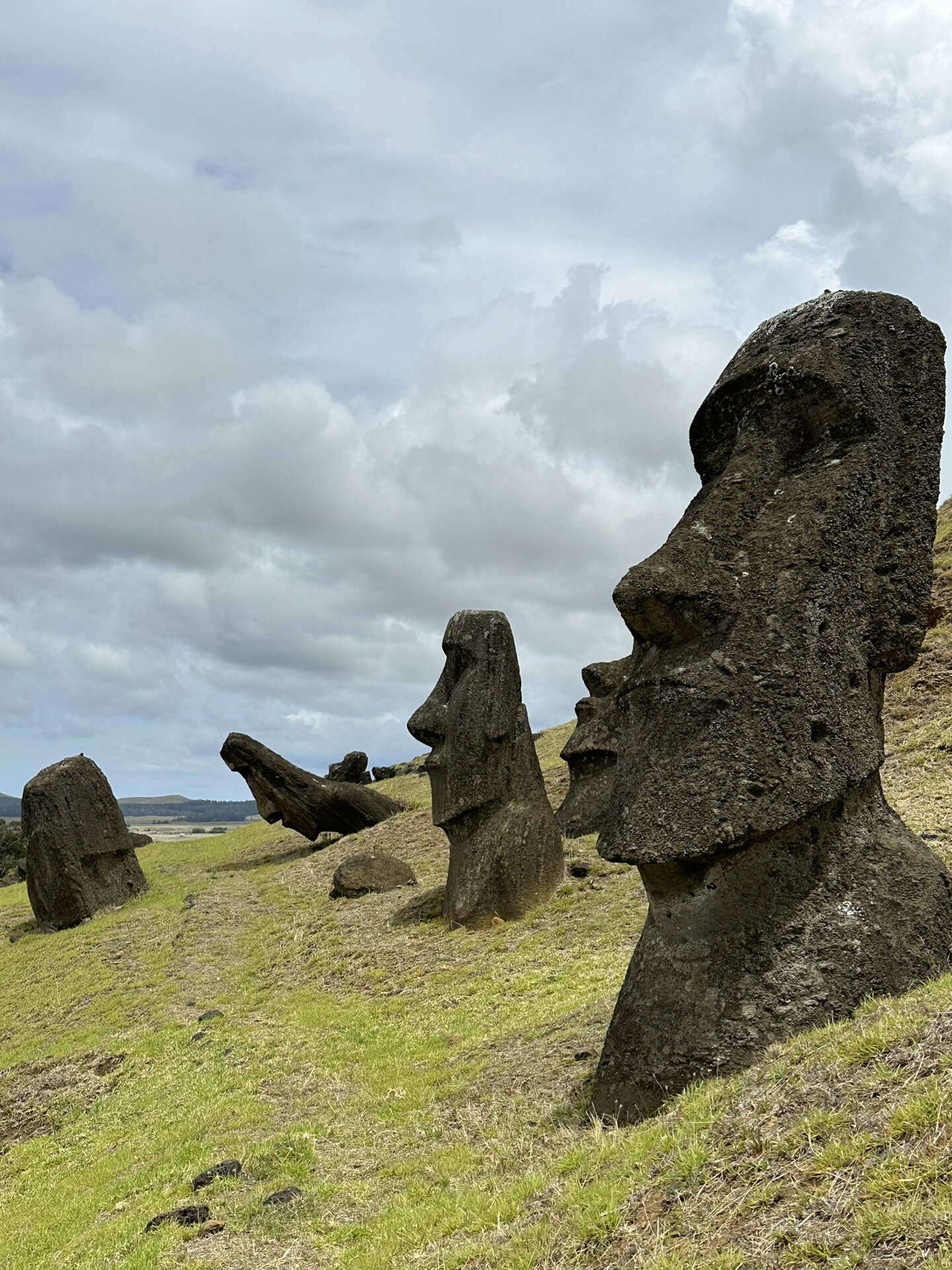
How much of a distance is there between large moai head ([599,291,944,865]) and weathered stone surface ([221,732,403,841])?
21694 mm

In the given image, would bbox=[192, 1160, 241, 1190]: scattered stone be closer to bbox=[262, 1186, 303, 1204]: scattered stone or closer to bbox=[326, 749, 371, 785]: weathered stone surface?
bbox=[262, 1186, 303, 1204]: scattered stone

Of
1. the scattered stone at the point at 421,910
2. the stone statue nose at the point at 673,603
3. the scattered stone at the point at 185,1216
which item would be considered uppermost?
the stone statue nose at the point at 673,603

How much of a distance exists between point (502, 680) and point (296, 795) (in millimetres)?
13831

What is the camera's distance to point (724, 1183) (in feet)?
13.5

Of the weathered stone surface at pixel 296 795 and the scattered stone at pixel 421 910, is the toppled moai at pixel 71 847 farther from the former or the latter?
the scattered stone at pixel 421 910

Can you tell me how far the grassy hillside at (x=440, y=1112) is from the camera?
153 inches

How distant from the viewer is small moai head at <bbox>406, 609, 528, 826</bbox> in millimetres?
14789

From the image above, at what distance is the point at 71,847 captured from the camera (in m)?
22.9

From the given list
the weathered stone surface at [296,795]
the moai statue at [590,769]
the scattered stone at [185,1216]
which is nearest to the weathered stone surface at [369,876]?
the moai statue at [590,769]

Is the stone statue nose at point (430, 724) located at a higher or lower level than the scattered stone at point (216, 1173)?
higher

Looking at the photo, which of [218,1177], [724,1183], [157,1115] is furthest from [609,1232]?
[157,1115]

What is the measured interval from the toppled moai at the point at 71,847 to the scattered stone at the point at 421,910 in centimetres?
1066

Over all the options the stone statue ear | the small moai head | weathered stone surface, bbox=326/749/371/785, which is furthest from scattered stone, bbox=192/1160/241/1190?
weathered stone surface, bbox=326/749/371/785

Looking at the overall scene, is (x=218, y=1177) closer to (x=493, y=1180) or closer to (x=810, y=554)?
(x=493, y=1180)
